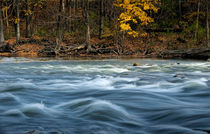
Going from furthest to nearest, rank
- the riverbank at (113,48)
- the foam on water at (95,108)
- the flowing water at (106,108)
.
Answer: the riverbank at (113,48) → the foam on water at (95,108) → the flowing water at (106,108)

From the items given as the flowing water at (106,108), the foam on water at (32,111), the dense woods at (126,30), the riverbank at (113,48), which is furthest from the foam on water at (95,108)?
the dense woods at (126,30)

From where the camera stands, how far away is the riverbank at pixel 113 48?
22.9 m

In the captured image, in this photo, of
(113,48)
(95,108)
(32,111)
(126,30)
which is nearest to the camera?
(32,111)

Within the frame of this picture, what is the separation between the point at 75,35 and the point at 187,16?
11727 millimetres

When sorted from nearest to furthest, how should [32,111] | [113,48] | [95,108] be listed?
[32,111] → [95,108] → [113,48]

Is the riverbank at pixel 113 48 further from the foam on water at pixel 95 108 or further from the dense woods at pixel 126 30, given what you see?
the foam on water at pixel 95 108

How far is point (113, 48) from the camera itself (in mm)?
23938

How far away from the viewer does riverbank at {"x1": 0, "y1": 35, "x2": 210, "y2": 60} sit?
75.1 feet

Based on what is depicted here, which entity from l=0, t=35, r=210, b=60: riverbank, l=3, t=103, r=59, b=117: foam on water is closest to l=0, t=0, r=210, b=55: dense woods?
l=0, t=35, r=210, b=60: riverbank

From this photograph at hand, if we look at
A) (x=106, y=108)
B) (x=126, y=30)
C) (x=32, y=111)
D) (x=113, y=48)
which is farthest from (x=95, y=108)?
(x=126, y=30)

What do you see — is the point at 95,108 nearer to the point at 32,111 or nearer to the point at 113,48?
the point at 32,111

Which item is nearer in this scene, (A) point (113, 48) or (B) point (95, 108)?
(B) point (95, 108)

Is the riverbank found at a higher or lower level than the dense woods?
lower

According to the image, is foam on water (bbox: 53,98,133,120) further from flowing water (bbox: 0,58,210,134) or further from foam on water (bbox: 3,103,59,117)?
foam on water (bbox: 3,103,59,117)
